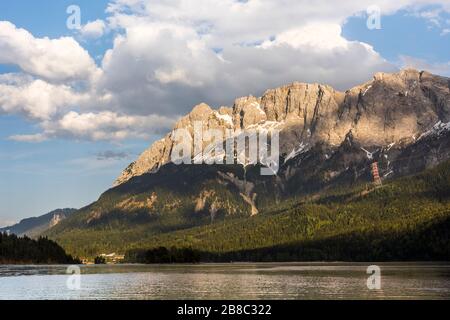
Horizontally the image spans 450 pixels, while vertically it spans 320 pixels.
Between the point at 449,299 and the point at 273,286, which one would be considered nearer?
the point at 449,299
